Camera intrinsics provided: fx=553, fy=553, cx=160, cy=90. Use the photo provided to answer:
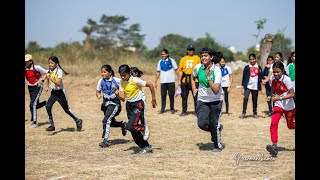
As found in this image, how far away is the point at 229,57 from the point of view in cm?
5353

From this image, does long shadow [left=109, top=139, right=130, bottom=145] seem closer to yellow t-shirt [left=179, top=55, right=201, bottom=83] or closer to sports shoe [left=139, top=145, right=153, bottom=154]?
sports shoe [left=139, top=145, right=153, bottom=154]

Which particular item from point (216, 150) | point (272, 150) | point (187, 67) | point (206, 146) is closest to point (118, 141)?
point (206, 146)

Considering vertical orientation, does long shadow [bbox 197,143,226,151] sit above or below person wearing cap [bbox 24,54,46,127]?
below

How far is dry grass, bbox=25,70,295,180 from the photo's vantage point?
8180 mm

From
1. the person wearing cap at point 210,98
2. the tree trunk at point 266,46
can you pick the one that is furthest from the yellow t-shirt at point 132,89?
the tree trunk at point 266,46

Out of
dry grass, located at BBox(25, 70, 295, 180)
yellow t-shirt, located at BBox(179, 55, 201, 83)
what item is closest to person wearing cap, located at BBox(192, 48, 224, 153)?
dry grass, located at BBox(25, 70, 295, 180)

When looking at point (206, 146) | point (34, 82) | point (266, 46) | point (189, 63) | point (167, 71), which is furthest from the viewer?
point (266, 46)

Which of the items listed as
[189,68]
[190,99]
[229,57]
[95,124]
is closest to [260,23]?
[190,99]

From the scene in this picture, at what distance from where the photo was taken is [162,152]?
10.2m

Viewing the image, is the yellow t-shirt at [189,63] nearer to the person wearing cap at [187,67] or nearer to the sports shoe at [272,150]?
the person wearing cap at [187,67]

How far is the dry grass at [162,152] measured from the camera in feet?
26.8

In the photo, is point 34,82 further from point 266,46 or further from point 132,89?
point 266,46
